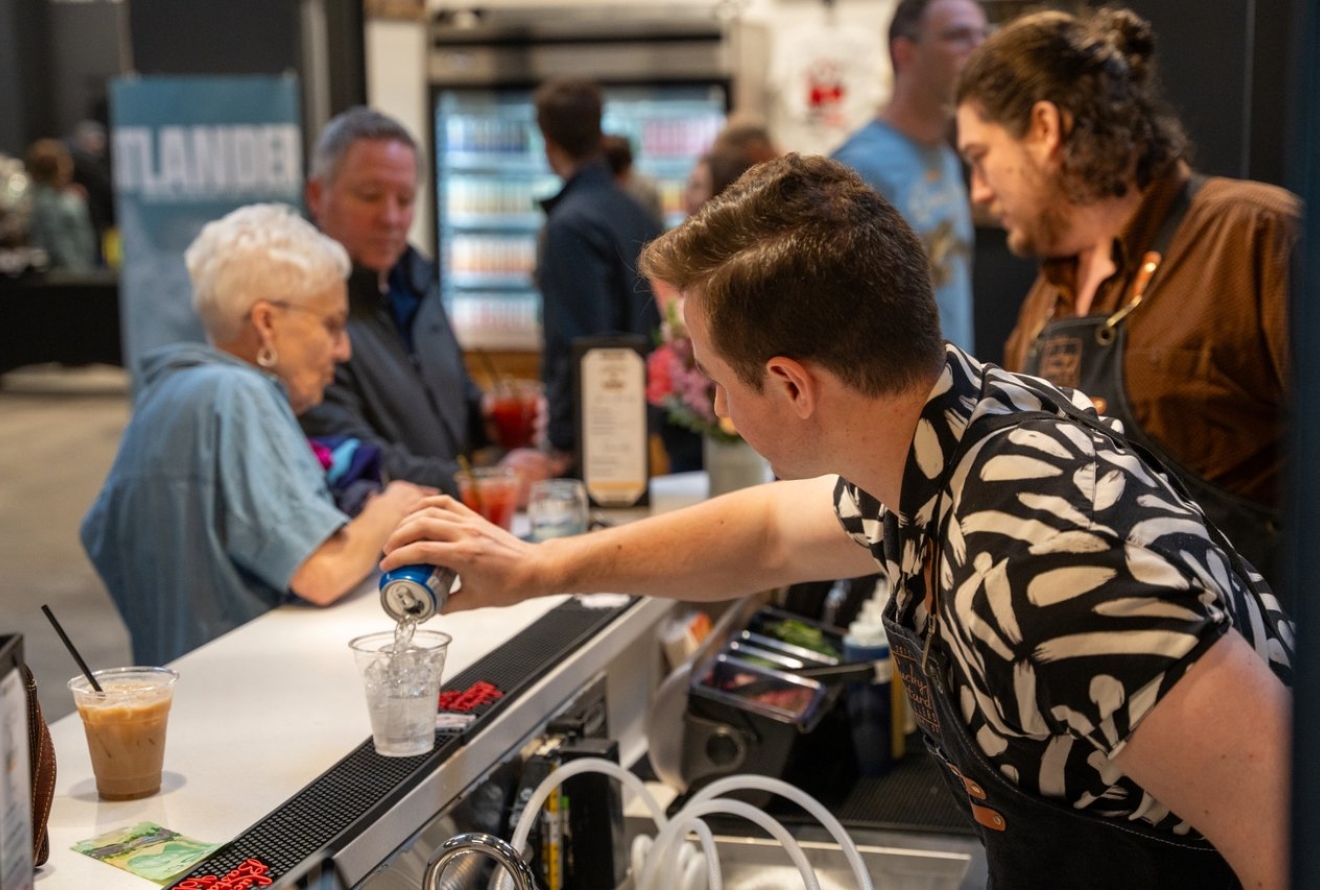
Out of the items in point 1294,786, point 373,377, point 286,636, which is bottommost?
point 286,636

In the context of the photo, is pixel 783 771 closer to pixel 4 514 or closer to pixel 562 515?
pixel 562 515

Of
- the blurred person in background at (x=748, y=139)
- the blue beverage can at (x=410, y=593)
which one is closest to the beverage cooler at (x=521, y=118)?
the blurred person in background at (x=748, y=139)

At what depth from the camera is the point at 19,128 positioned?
1667 centimetres

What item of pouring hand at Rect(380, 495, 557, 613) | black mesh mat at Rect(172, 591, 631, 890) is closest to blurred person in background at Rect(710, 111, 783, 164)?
black mesh mat at Rect(172, 591, 631, 890)

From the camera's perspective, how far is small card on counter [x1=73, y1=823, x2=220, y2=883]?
1.49m

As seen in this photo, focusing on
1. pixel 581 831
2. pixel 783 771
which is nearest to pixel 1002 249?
pixel 783 771

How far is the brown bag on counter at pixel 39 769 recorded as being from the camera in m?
1.43

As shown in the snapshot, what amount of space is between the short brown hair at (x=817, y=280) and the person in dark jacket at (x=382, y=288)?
2017 millimetres

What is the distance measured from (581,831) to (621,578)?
14.1 inches

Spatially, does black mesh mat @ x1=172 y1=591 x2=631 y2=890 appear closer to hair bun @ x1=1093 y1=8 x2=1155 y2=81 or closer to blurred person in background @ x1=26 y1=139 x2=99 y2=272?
hair bun @ x1=1093 y1=8 x2=1155 y2=81

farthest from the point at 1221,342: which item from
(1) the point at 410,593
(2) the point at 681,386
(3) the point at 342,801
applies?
(3) the point at 342,801

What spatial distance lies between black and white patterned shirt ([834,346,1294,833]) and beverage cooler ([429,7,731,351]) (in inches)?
288

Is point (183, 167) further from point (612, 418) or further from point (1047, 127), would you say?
point (1047, 127)

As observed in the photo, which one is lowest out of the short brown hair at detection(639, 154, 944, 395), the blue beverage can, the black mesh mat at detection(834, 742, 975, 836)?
the black mesh mat at detection(834, 742, 975, 836)
